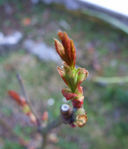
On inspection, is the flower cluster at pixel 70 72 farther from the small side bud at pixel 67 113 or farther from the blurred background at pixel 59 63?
the blurred background at pixel 59 63

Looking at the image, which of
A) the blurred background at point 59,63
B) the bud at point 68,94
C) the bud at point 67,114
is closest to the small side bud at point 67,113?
the bud at point 67,114

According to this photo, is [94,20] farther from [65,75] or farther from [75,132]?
[65,75]

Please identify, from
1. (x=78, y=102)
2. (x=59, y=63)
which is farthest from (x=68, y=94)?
(x=59, y=63)

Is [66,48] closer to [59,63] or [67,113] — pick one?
[67,113]

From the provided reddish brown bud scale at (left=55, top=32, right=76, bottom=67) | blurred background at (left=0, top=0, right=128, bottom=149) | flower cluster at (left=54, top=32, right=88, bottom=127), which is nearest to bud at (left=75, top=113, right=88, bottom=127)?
flower cluster at (left=54, top=32, right=88, bottom=127)

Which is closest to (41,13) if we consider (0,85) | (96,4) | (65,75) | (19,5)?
(19,5)

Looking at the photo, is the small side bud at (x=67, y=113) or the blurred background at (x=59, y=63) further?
the blurred background at (x=59, y=63)
